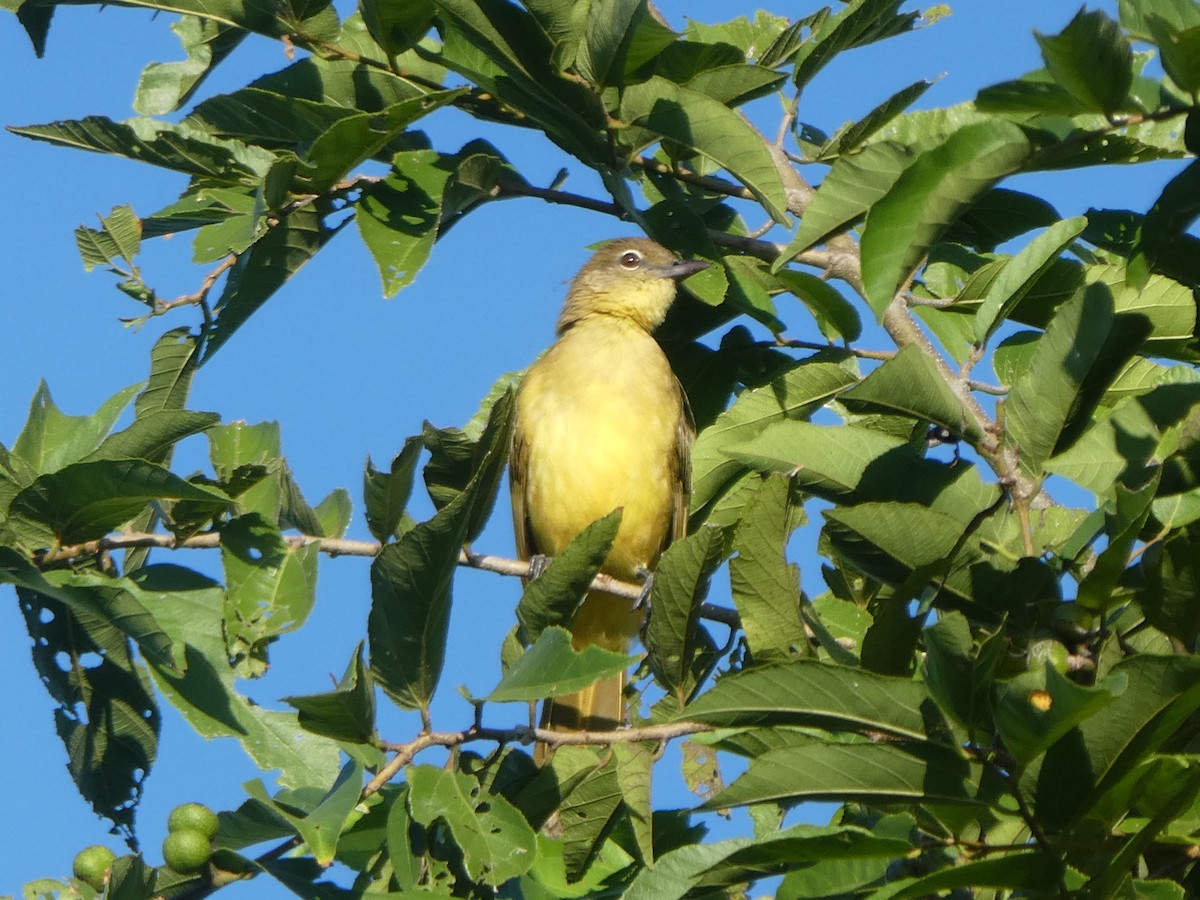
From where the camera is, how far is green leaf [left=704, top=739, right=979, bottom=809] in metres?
2.53

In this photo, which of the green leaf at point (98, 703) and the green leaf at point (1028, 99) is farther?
the green leaf at point (98, 703)

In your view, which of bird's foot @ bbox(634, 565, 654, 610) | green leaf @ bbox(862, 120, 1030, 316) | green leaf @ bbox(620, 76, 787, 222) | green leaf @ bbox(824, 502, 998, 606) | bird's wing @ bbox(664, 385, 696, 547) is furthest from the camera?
bird's wing @ bbox(664, 385, 696, 547)

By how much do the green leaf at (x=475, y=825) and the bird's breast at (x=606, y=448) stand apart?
320 cm

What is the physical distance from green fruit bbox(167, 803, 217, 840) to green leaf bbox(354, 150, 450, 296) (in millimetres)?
1263

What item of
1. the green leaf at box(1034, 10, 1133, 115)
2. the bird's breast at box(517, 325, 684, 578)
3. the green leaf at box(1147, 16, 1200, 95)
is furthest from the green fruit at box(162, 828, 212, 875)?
the bird's breast at box(517, 325, 684, 578)

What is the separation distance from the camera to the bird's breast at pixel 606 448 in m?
6.31

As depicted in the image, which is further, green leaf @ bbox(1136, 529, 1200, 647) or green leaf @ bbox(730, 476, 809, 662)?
green leaf @ bbox(730, 476, 809, 662)

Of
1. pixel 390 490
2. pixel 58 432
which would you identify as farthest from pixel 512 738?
pixel 58 432

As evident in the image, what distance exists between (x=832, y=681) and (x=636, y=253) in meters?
5.11

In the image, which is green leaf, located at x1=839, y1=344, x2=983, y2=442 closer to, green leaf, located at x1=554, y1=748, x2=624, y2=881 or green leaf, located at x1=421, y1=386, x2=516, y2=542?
green leaf, located at x1=421, y1=386, x2=516, y2=542

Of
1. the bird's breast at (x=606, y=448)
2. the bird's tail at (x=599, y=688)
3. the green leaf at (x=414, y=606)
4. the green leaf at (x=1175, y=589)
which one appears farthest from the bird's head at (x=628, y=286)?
the green leaf at (x=1175, y=589)

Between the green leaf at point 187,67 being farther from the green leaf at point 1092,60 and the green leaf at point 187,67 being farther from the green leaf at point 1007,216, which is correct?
the green leaf at point 1092,60

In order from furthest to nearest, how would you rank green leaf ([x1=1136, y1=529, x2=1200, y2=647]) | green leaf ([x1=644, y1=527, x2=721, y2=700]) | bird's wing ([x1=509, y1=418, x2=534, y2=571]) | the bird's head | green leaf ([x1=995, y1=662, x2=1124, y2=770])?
the bird's head
bird's wing ([x1=509, y1=418, x2=534, y2=571])
green leaf ([x1=644, y1=527, x2=721, y2=700])
green leaf ([x1=1136, y1=529, x2=1200, y2=647])
green leaf ([x1=995, y1=662, x2=1124, y2=770])

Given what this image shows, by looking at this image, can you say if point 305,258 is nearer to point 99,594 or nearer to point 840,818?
point 99,594
